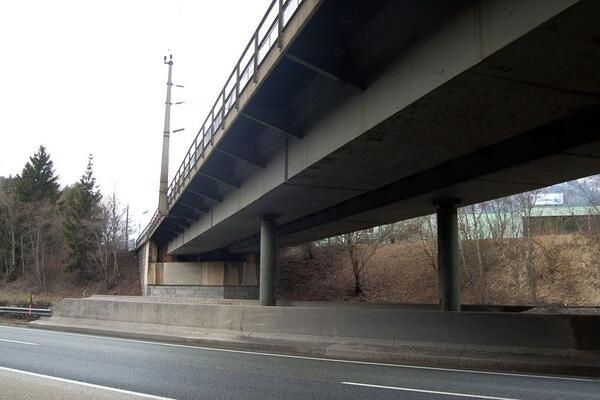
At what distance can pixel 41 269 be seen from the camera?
70438 mm

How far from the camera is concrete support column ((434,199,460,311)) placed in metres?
17.1

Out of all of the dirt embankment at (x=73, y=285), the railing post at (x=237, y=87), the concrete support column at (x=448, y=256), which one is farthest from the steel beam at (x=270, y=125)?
the dirt embankment at (x=73, y=285)

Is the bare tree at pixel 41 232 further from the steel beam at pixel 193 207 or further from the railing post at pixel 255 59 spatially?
the railing post at pixel 255 59

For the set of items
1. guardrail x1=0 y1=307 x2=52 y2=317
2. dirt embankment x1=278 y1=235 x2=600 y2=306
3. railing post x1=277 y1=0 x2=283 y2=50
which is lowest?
guardrail x1=0 y1=307 x2=52 y2=317

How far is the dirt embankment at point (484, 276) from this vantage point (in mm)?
37438

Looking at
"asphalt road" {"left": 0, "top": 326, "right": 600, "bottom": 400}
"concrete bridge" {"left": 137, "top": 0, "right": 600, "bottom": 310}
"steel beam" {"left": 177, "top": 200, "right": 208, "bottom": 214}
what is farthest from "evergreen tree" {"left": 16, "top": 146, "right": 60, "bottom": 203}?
"asphalt road" {"left": 0, "top": 326, "right": 600, "bottom": 400}

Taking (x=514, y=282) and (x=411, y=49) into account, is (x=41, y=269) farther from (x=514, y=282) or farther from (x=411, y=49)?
(x=411, y=49)

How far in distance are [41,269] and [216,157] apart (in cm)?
6088

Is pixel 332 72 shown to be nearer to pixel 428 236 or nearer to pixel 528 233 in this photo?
pixel 528 233

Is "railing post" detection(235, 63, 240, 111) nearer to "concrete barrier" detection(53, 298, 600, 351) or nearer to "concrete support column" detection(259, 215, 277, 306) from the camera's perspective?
"concrete barrier" detection(53, 298, 600, 351)

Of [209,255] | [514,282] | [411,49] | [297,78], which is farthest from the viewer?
[209,255]

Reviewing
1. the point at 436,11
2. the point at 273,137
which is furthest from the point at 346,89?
the point at 273,137

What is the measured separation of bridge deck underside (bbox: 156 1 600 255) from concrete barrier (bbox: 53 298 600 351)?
341cm

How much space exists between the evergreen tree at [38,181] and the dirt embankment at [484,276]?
4329 cm
